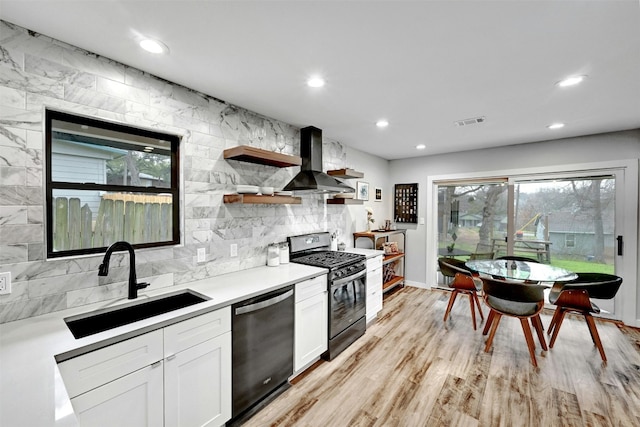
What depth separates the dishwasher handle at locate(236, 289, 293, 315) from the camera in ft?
6.37

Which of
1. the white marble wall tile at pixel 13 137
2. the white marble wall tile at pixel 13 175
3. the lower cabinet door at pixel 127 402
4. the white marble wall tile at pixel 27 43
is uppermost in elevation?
the white marble wall tile at pixel 27 43

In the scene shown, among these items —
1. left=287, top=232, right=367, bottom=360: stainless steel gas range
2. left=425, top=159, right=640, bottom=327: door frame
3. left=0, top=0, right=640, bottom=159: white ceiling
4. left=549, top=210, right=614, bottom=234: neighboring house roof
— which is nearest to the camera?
left=0, top=0, right=640, bottom=159: white ceiling

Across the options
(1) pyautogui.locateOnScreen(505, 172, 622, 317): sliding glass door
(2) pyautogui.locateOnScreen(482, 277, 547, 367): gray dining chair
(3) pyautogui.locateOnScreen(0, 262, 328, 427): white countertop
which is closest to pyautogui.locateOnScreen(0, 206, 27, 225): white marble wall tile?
(3) pyautogui.locateOnScreen(0, 262, 328, 427): white countertop

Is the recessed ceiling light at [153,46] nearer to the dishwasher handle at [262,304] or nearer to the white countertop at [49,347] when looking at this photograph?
the white countertop at [49,347]

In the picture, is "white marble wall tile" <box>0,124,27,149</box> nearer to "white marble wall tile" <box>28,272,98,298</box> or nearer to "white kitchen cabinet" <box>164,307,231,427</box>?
"white marble wall tile" <box>28,272,98,298</box>

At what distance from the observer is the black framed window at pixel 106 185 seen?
5.66ft

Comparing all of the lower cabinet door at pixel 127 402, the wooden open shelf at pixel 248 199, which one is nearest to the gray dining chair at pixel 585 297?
the wooden open shelf at pixel 248 199

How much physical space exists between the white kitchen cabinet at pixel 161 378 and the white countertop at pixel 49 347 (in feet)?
0.18

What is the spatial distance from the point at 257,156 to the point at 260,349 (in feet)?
5.36

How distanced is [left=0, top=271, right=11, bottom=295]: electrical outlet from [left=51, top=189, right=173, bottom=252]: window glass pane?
0.82ft

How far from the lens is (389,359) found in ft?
9.19

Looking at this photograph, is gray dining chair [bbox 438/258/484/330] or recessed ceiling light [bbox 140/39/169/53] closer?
recessed ceiling light [bbox 140/39/169/53]

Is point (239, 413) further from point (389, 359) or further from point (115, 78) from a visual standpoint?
point (115, 78)

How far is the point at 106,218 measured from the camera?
6.33 ft
